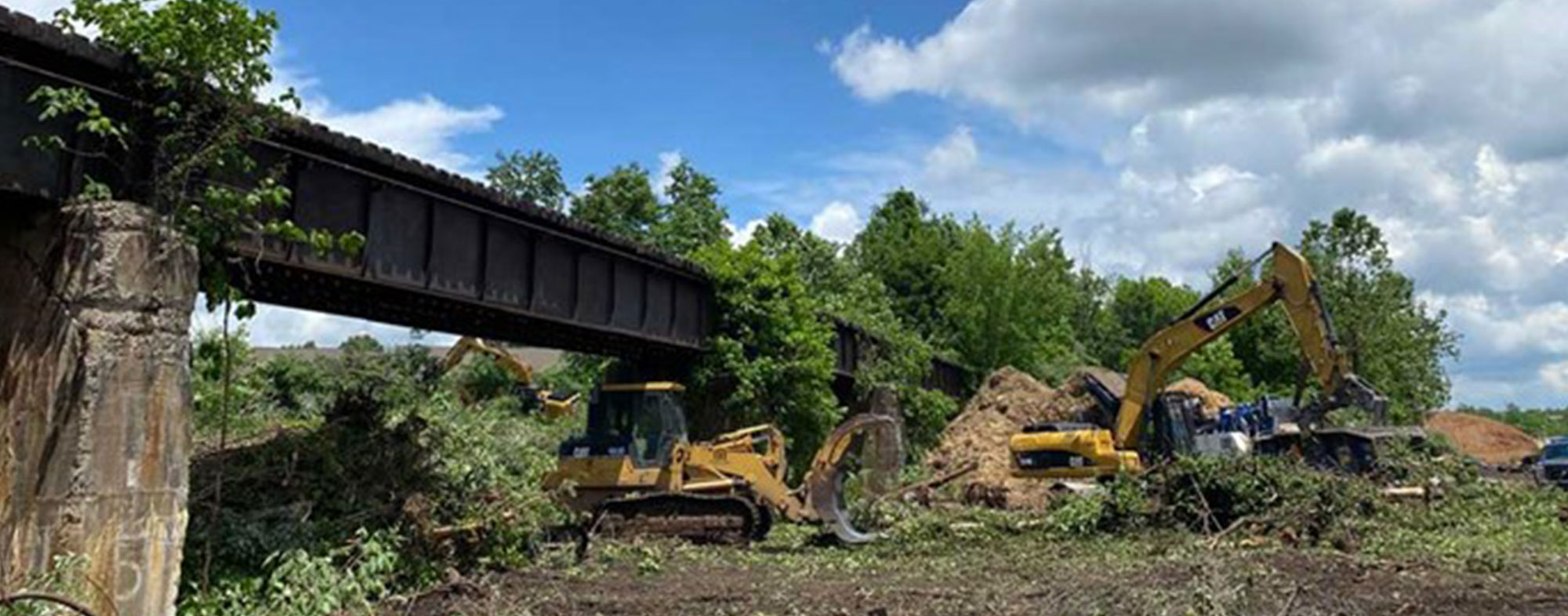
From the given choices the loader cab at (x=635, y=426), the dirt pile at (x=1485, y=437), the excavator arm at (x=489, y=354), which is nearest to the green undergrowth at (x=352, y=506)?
the loader cab at (x=635, y=426)

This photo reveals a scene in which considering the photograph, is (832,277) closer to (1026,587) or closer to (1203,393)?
(1203,393)

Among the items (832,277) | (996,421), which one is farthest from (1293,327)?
(832,277)

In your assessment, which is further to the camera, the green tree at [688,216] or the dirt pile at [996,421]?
the green tree at [688,216]

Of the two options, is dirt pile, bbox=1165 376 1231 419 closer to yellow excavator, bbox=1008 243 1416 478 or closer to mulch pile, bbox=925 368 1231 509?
mulch pile, bbox=925 368 1231 509

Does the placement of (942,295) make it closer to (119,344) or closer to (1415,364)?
(1415,364)

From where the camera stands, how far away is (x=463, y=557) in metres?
15.5

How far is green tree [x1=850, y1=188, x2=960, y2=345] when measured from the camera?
57516 mm

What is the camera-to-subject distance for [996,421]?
118 ft

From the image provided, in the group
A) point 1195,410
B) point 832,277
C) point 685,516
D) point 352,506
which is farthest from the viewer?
point 832,277

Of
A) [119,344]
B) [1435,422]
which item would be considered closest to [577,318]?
[119,344]

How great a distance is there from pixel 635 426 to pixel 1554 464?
24637 millimetres

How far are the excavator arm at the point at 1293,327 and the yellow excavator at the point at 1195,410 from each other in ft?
0.06

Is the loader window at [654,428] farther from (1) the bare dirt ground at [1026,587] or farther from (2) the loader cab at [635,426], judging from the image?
(1) the bare dirt ground at [1026,587]

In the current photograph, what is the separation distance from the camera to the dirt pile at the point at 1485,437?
60969mm
